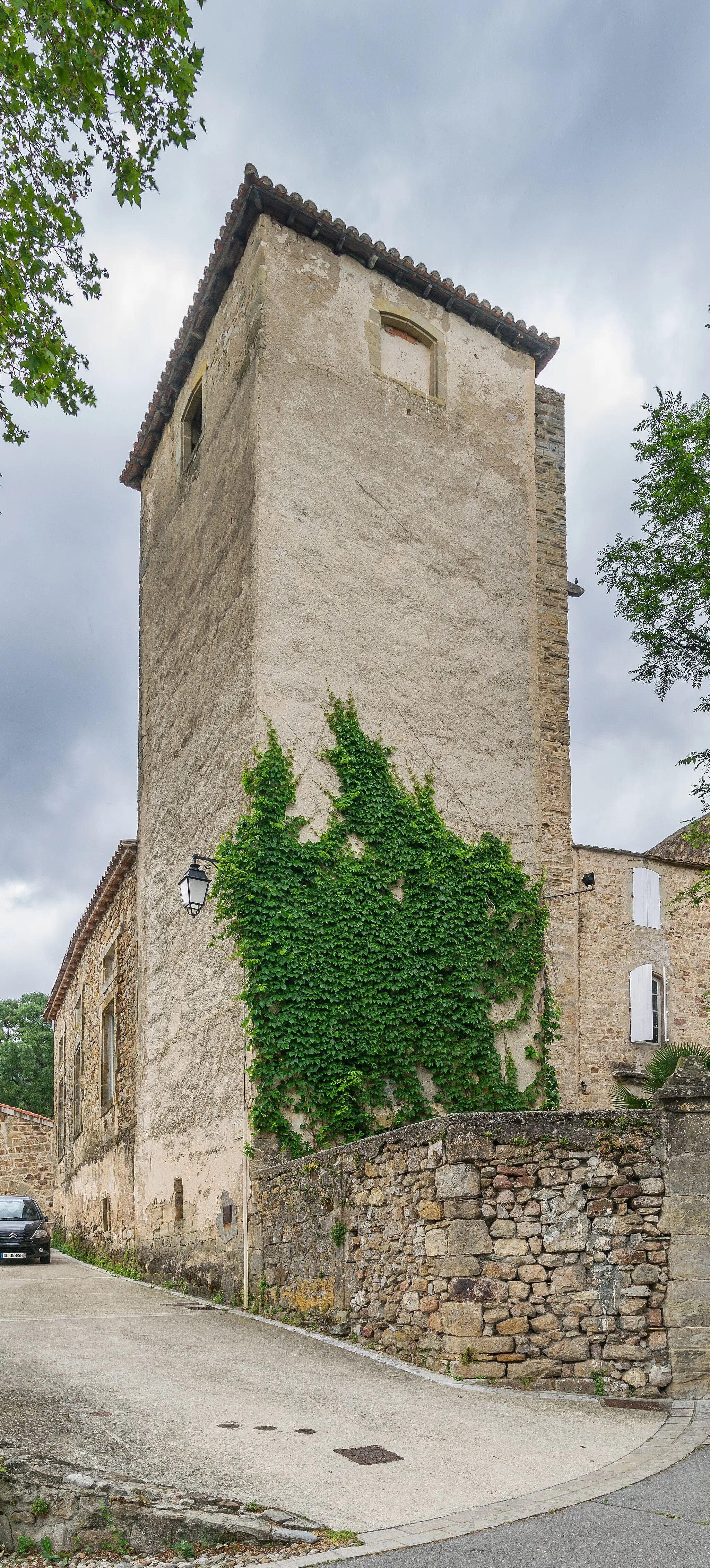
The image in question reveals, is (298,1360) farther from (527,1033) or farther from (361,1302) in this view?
(527,1033)

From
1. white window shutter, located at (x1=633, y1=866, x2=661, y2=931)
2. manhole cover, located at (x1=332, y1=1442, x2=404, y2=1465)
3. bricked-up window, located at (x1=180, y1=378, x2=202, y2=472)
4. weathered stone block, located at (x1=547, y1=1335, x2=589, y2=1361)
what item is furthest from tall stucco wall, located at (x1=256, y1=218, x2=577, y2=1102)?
manhole cover, located at (x1=332, y1=1442, x2=404, y2=1465)

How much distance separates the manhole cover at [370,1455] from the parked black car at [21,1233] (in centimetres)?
1266

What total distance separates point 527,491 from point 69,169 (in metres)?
9.72

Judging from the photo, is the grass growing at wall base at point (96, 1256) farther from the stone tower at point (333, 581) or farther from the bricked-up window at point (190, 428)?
the bricked-up window at point (190, 428)

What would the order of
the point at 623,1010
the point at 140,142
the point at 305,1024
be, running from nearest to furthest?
the point at 140,142
the point at 305,1024
the point at 623,1010

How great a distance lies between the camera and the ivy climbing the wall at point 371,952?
1203 centimetres

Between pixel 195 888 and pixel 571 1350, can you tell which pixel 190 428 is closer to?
pixel 195 888

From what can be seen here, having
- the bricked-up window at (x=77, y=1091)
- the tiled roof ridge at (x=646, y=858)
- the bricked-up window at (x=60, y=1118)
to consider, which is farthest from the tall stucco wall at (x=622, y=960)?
the bricked-up window at (x=60, y=1118)

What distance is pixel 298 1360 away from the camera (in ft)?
27.8

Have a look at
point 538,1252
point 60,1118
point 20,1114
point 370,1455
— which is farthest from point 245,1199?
point 20,1114

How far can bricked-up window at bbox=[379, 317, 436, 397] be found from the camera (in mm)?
15203

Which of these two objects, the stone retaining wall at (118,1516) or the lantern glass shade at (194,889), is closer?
the stone retaining wall at (118,1516)

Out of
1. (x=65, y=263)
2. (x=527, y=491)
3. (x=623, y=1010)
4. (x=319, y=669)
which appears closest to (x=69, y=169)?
(x=65, y=263)

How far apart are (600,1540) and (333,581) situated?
1042 centimetres
